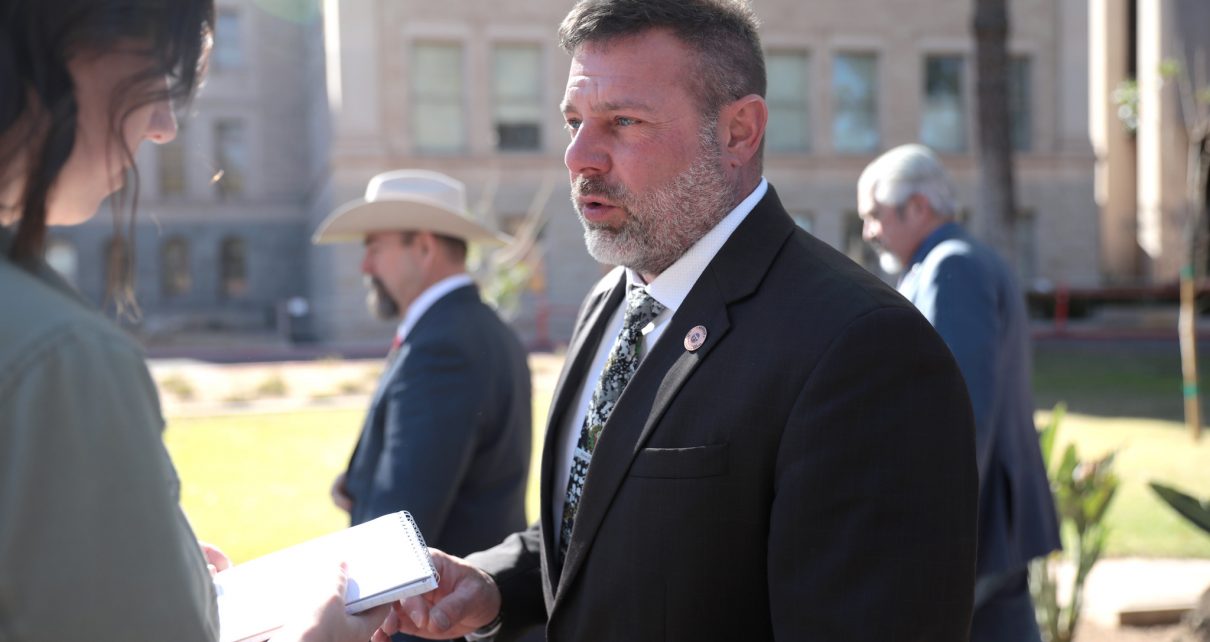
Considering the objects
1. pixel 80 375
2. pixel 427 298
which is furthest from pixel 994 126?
pixel 80 375

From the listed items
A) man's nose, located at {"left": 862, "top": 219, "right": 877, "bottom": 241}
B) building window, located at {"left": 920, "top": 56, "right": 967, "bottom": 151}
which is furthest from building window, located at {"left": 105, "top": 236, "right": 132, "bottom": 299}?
building window, located at {"left": 920, "top": 56, "right": 967, "bottom": 151}

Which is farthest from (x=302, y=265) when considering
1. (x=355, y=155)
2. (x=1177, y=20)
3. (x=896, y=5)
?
(x=1177, y=20)

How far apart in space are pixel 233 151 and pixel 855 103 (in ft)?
73.1

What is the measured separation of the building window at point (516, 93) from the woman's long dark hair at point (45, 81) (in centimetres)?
2735

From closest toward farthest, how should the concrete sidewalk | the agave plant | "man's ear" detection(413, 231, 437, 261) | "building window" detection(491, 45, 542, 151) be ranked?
the agave plant, "man's ear" detection(413, 231, 437, 261), the concrete sidewalk, "building window" detection(491, 45, 542, 151)

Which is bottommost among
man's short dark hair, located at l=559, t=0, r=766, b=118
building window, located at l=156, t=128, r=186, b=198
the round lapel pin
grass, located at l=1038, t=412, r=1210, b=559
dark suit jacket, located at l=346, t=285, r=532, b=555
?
grass, located at l=1038, t=412, r=1210, b=559

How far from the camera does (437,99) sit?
27750mm

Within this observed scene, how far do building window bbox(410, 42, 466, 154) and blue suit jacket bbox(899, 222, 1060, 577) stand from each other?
2483 centimetres

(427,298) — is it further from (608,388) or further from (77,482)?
(77,482)

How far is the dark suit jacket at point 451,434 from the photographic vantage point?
323 cm

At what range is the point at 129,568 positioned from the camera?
43.3 inches

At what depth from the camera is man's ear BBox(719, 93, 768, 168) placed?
84.9 inches

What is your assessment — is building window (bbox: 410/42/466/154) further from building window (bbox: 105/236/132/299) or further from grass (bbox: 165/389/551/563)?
building window (bbox: 105/236/132/299)

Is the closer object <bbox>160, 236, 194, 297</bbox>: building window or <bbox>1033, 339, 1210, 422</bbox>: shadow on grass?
<bbox>1033, 339, 1210, 422</bbox>: shadow on grass
